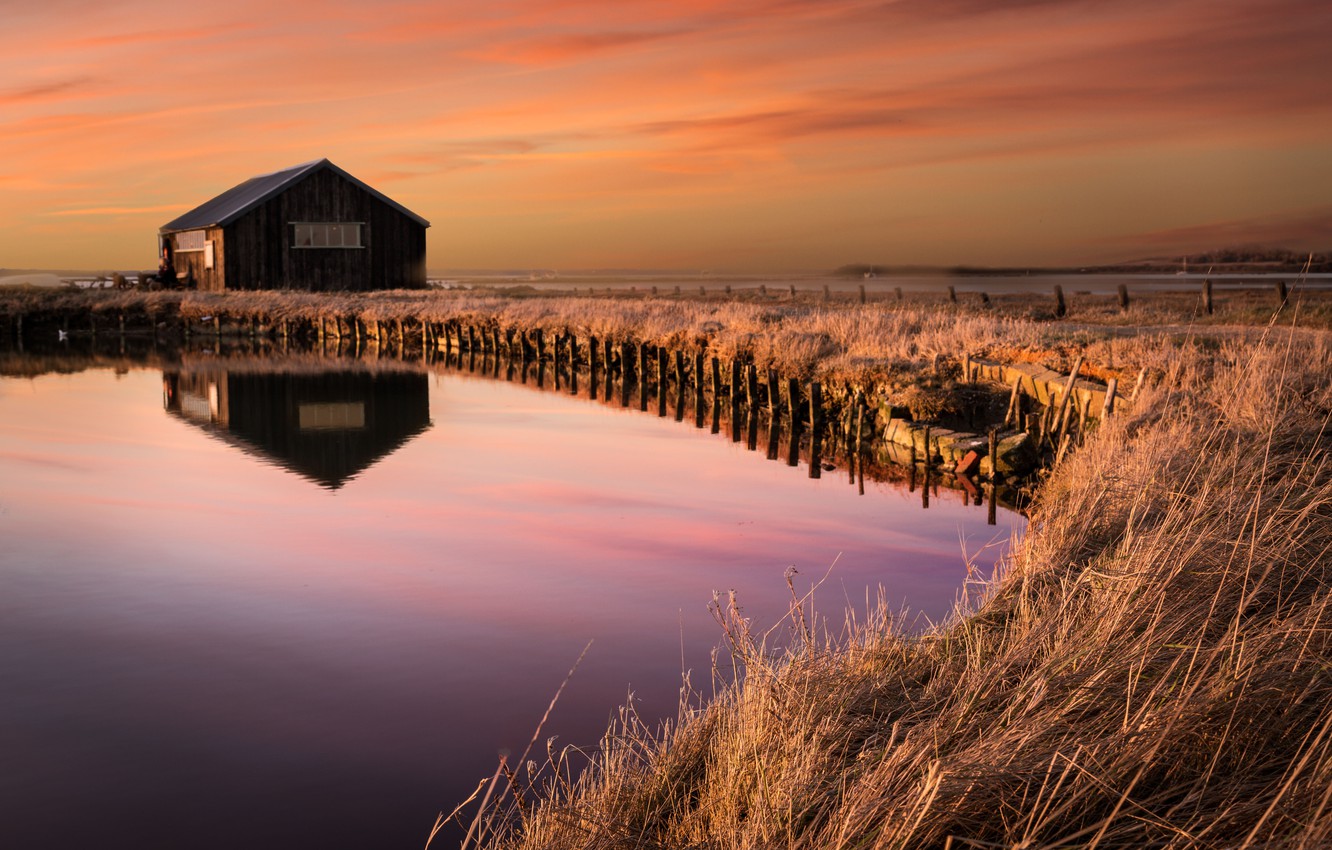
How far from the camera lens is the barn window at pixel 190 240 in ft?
191

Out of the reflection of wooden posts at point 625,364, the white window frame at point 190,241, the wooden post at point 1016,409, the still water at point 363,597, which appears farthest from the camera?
the white window frame at point 190,241

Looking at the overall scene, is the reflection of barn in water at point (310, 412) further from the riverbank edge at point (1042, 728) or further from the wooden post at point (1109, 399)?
the riverbank edge at point (1042, 728)

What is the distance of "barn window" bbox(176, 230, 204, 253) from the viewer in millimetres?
58306

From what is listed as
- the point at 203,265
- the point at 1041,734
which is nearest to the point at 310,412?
the point at 1041,734

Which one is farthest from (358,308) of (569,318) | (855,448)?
(855,448)

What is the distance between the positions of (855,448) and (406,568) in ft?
31.2

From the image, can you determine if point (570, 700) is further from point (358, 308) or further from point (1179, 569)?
point (358, 308)

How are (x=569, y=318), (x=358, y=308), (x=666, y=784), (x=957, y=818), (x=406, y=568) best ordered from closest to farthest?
(x=957, y=818), (x=666, y=784), (x=406, y=568), (x=569, y=318), (x=358, y=308)

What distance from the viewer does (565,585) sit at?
1125cm

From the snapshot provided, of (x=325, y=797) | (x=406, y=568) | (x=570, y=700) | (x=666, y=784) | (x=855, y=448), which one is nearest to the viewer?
(x=666, y=784)

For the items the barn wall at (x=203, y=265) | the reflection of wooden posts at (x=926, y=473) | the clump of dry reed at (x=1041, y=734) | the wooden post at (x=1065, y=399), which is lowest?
the reflection of wooden posts at (x=926, y=473)

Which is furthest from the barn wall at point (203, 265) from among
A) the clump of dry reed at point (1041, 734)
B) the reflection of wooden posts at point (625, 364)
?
the clump of dry reed at point (1041, 734)

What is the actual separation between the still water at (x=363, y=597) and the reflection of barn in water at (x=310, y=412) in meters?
0.23

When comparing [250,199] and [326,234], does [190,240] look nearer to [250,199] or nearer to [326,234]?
[250,199]
